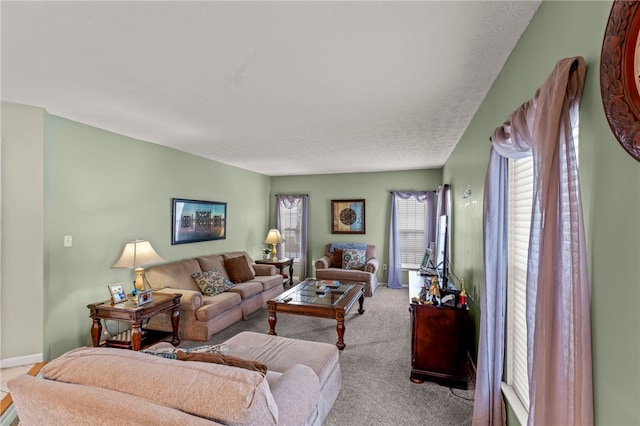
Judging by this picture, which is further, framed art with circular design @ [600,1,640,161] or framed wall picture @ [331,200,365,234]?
framed wall picture @ [331,200,365,234]

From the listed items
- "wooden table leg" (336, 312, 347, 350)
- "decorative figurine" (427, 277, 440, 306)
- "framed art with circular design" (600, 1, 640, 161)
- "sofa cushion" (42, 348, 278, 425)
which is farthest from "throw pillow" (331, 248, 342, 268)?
"framed art with circular design" (600, 1, 640, 161)

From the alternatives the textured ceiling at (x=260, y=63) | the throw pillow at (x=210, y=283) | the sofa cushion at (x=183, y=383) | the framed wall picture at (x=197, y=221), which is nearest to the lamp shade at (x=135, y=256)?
the throw pillow at (x=210, y=283)

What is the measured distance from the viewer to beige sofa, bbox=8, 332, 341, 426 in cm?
106

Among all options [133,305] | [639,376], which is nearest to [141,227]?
[133,305]

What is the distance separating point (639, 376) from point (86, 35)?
109 inches

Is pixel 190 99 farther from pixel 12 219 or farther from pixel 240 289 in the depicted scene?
pixel 240 289

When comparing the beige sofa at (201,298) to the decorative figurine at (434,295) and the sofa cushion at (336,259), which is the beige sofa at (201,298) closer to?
the sofa cushion at (336,259)

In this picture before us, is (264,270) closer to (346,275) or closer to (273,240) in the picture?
(273,240)

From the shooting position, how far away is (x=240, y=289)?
4.17 m

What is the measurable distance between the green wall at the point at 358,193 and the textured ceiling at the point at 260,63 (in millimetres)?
2734

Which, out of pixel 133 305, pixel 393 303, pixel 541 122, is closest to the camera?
pixel 541 122

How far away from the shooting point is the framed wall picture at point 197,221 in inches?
170

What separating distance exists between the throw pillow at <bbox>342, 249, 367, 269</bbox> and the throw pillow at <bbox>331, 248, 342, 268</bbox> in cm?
10

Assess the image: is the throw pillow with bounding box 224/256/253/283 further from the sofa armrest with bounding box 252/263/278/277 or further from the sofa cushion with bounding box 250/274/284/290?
the sofa armrest with bounding box 252/263/278/277
